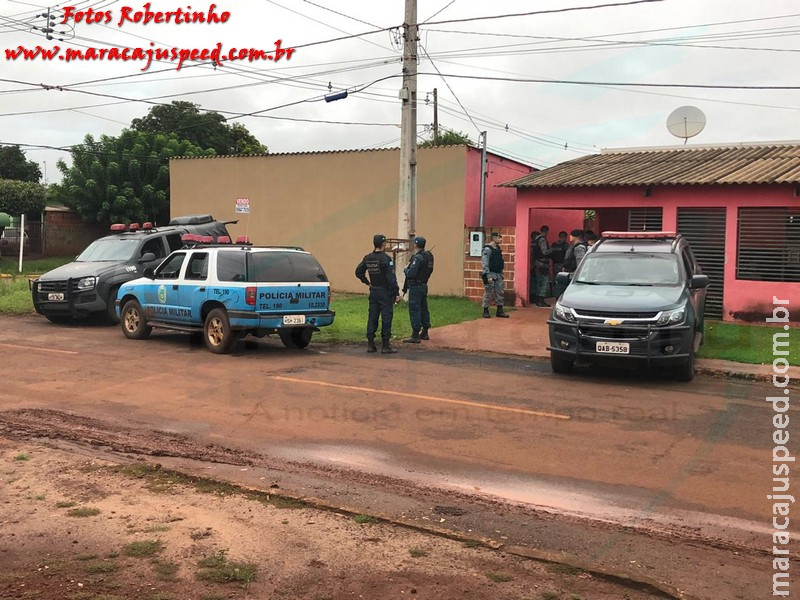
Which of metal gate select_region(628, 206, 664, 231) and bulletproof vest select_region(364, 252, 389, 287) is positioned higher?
metal gate select_region(628, 206, 664, 231)

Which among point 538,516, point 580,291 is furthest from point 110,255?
point 538,516

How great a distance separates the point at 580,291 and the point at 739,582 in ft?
22.9

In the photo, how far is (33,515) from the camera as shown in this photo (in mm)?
4871

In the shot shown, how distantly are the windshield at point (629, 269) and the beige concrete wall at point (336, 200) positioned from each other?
32.4ft

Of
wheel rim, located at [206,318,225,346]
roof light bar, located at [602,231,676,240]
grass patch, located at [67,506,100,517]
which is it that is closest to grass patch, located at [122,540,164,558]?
grass patch, located at [67,506,100,517]

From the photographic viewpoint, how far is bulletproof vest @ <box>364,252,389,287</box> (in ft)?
40.7

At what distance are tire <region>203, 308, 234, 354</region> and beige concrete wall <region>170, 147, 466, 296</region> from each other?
10.1 m

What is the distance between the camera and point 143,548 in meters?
4.34

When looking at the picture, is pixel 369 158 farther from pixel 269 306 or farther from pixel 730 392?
pixel 730 392

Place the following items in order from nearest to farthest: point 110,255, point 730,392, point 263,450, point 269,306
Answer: point 263,450 → point 730,392 → point 269,306 → point 110,255

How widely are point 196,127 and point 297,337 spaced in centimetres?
4129

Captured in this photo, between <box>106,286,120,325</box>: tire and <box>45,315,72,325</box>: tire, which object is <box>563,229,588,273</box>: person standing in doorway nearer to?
<box>106,286,120,325</box>: tire

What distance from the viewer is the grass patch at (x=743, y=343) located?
12.0 m

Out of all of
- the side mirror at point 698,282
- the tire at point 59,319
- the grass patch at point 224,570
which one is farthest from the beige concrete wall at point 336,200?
the grass patch at point 224,570
